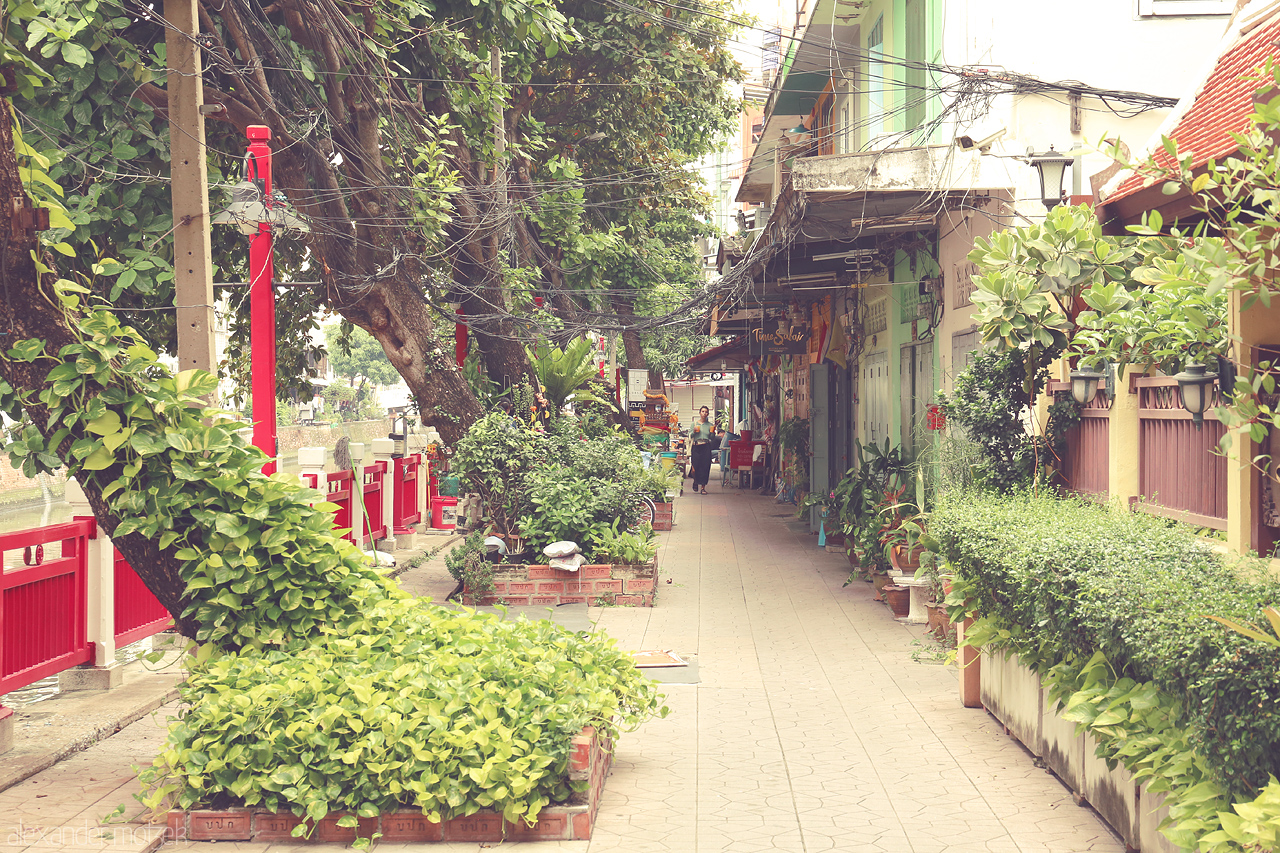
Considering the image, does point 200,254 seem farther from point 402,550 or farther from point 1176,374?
point 402,550

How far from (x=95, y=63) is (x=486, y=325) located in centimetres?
757

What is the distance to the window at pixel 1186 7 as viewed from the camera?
10.1 m

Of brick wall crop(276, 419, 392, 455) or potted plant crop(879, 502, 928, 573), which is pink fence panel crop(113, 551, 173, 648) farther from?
brick wall crop(276, 419, 392, 455)

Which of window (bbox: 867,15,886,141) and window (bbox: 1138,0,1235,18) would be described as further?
window (bbox: 867,15,886,141)

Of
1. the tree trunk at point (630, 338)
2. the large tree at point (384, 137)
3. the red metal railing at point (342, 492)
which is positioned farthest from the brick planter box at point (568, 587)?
the tree trunk at point (630, 338)

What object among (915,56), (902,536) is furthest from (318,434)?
(902,536)

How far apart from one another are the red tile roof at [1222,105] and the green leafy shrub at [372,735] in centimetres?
445

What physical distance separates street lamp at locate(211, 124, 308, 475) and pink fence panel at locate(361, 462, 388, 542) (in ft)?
21.1

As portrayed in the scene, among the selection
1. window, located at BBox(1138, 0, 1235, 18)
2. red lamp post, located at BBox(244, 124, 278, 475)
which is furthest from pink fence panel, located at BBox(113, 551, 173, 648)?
window, located at BBox(1138, 0, 1235, 18)

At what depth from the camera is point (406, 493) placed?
17.4 m

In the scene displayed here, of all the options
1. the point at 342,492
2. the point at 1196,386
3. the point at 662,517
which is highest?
the point at 1196,386

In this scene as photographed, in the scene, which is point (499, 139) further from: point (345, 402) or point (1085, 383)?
point (345, 402)

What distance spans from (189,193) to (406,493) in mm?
9988

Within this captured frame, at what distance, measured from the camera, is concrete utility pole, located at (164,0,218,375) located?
308 inches
